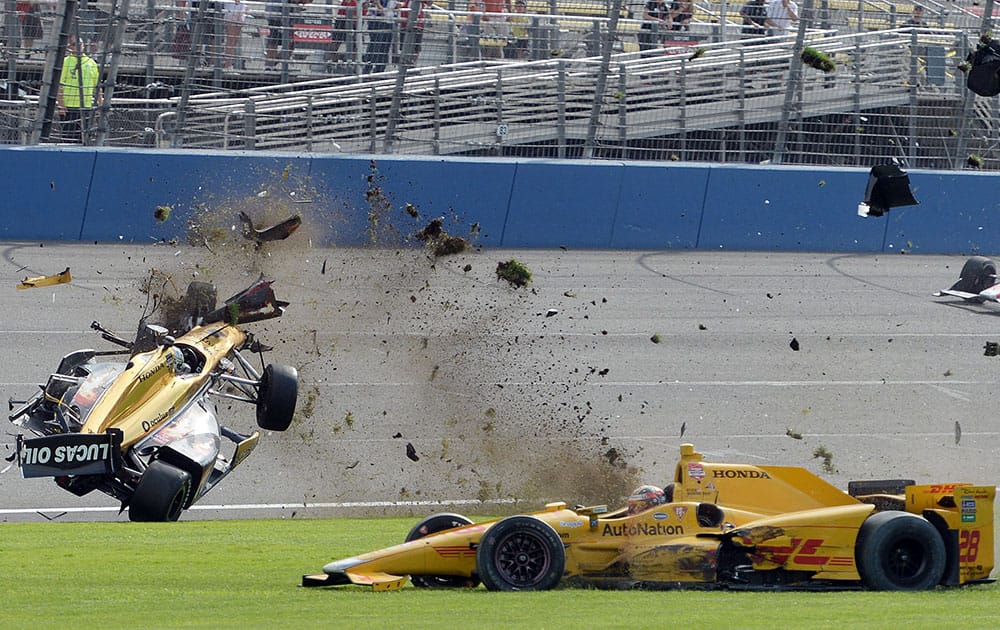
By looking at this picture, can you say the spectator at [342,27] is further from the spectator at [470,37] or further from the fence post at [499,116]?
the fence post at [499,116]

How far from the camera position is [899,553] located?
7738 millimetres

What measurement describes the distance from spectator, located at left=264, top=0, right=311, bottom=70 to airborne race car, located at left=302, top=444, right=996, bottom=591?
11.0 meters

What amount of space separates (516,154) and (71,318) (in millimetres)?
6101


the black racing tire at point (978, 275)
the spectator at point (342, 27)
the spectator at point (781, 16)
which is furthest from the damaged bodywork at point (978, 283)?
the spectator at point (342, 27)

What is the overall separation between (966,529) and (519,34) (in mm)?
11990

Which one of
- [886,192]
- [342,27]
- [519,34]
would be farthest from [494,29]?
[886,192]

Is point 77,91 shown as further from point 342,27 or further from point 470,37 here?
point 470,37

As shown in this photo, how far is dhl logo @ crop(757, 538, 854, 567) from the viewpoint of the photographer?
771cm

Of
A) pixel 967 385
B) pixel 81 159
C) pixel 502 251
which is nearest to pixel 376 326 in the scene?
pixel 502 251

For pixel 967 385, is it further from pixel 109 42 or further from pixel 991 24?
pixel 109 42

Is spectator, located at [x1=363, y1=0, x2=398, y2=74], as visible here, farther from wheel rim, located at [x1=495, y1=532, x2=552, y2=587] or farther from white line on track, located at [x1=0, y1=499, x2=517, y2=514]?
wheel rim, located at [x1=495, y1=532, x2=552, y2=587]

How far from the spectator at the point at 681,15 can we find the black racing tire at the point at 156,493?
38.7 feet

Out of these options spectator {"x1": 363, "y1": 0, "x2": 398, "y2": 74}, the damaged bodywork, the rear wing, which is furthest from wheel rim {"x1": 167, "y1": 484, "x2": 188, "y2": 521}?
the damaged bodywork

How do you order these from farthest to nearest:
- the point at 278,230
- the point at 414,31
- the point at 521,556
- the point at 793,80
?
the point at 793,80 → the point at 414,31 → the point at 278,230 → the point at 521,556
